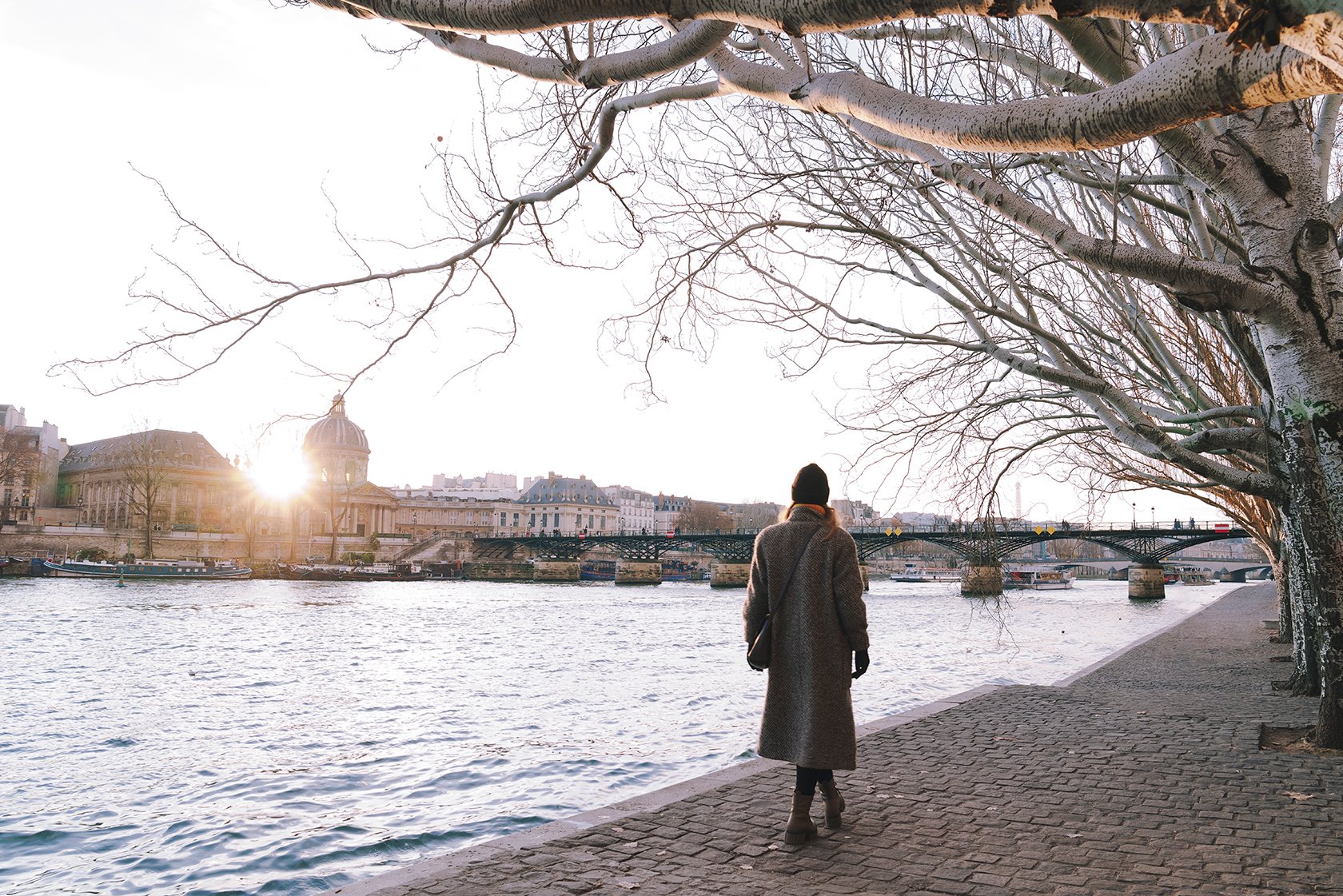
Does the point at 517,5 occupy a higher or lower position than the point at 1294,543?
higher

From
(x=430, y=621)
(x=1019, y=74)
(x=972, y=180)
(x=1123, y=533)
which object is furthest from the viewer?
(x=1123, y=533)

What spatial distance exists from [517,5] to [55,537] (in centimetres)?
7795

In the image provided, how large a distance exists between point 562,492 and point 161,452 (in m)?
64.7

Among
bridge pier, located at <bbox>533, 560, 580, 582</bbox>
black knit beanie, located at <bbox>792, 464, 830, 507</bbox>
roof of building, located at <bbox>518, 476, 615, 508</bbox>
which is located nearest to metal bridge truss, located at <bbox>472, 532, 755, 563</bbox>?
bridge pier, located at <bbox>533, 560, 580, 582</bbox>

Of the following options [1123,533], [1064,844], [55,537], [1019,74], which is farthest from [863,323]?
[55,537]

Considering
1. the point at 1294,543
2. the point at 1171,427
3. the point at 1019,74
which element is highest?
the point at 1019,74

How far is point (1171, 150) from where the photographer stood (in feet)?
16.5

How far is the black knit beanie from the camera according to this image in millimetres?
4789

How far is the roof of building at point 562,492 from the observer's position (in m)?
136

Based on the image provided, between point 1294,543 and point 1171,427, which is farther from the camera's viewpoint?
point 1171,427

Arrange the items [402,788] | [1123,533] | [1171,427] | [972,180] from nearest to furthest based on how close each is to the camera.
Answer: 1. [972,180]
2. [402,788]
3. [1171,427]
4. [1123,533]

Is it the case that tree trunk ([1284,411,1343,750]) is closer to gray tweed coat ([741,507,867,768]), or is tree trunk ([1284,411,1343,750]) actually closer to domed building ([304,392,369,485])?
gray tweed coat ([741,507,867,768])

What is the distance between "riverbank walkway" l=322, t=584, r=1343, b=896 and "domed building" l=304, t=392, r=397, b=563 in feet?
269

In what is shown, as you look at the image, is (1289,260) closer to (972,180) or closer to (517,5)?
(972,180)
